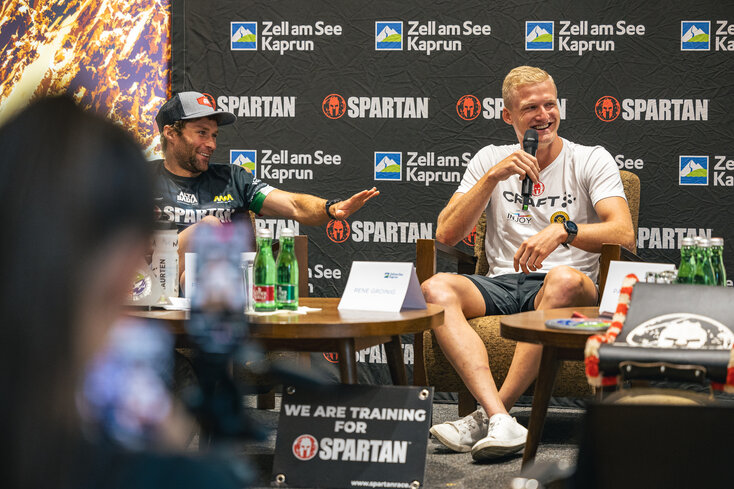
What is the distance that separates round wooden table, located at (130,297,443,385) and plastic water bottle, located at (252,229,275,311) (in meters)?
0.08

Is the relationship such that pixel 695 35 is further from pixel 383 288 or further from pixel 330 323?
pixel 330 323

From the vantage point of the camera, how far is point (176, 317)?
6.35ft

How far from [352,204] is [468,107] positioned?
0.96 metres

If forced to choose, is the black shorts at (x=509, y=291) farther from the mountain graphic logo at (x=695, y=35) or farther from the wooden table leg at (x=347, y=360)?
the mountain graphic logo at (x=695, y=35)

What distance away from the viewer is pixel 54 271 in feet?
1.35

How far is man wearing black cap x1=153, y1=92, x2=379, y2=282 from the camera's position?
3.15 meters

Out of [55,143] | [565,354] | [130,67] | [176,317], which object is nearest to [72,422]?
[55,143]

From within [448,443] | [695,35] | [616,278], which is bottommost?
[448,443]

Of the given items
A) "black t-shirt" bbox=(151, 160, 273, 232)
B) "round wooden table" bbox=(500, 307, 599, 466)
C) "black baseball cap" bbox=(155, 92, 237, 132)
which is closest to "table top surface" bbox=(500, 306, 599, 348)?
"round wooden table" bbox=(500, 307, 599, 466)

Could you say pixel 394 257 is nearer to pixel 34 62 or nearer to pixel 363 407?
pixel 363 407

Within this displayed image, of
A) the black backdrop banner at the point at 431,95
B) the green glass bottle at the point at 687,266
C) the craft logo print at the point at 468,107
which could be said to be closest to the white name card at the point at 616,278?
the green glass bottle at the point at 687,266

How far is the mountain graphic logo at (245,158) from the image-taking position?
3812 millimetres

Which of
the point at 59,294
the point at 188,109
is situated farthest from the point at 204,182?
the point at 59,294

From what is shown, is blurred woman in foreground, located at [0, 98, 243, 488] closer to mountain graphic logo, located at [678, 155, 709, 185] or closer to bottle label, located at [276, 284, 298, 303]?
bottle label, located at [276, 284, 298, 303]
